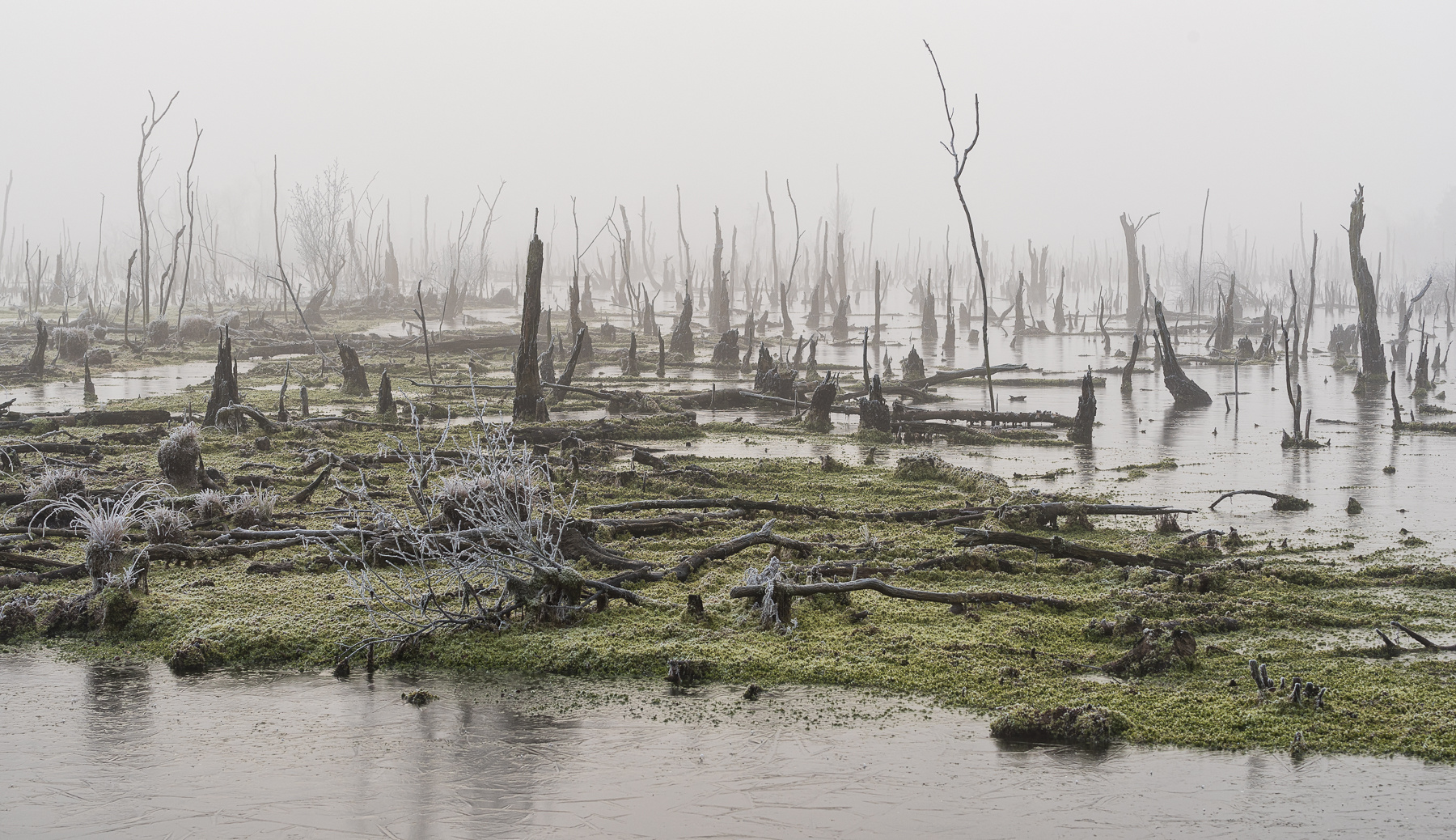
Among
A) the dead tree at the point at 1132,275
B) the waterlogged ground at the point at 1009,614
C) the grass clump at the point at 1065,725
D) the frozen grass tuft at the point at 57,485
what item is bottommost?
the grass clump at the point at 1065,725

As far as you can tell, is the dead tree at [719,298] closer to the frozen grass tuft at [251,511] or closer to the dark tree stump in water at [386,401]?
the dark tree stump in water at [386,401]

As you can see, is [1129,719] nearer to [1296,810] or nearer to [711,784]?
[1296,810]

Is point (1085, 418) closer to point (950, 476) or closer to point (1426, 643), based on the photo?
point (950, 476)

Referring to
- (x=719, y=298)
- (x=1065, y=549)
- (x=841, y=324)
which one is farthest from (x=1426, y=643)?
(x=719, y=298)

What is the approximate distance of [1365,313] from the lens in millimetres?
24281

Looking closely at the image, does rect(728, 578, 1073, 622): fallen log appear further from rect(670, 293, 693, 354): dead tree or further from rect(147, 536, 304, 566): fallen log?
rect(670, 293, 693, 354): dead tree

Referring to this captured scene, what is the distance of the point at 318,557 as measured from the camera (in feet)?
25.0

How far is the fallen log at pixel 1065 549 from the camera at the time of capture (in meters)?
7.24

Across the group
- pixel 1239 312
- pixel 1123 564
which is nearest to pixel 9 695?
pixel 1123 564

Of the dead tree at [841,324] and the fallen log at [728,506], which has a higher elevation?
the dead tree at [841,324]

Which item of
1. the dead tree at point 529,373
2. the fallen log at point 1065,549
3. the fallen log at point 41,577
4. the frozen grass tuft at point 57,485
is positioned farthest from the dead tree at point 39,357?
the fallen log at point 1065,549

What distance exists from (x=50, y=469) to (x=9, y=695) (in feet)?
11.0

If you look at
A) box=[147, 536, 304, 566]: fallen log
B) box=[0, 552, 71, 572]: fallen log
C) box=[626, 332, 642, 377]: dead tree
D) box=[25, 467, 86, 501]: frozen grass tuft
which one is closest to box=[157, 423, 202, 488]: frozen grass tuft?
box=[25, 467, 86, 501]: frozen grass tuft

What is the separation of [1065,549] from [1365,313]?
20.7m
